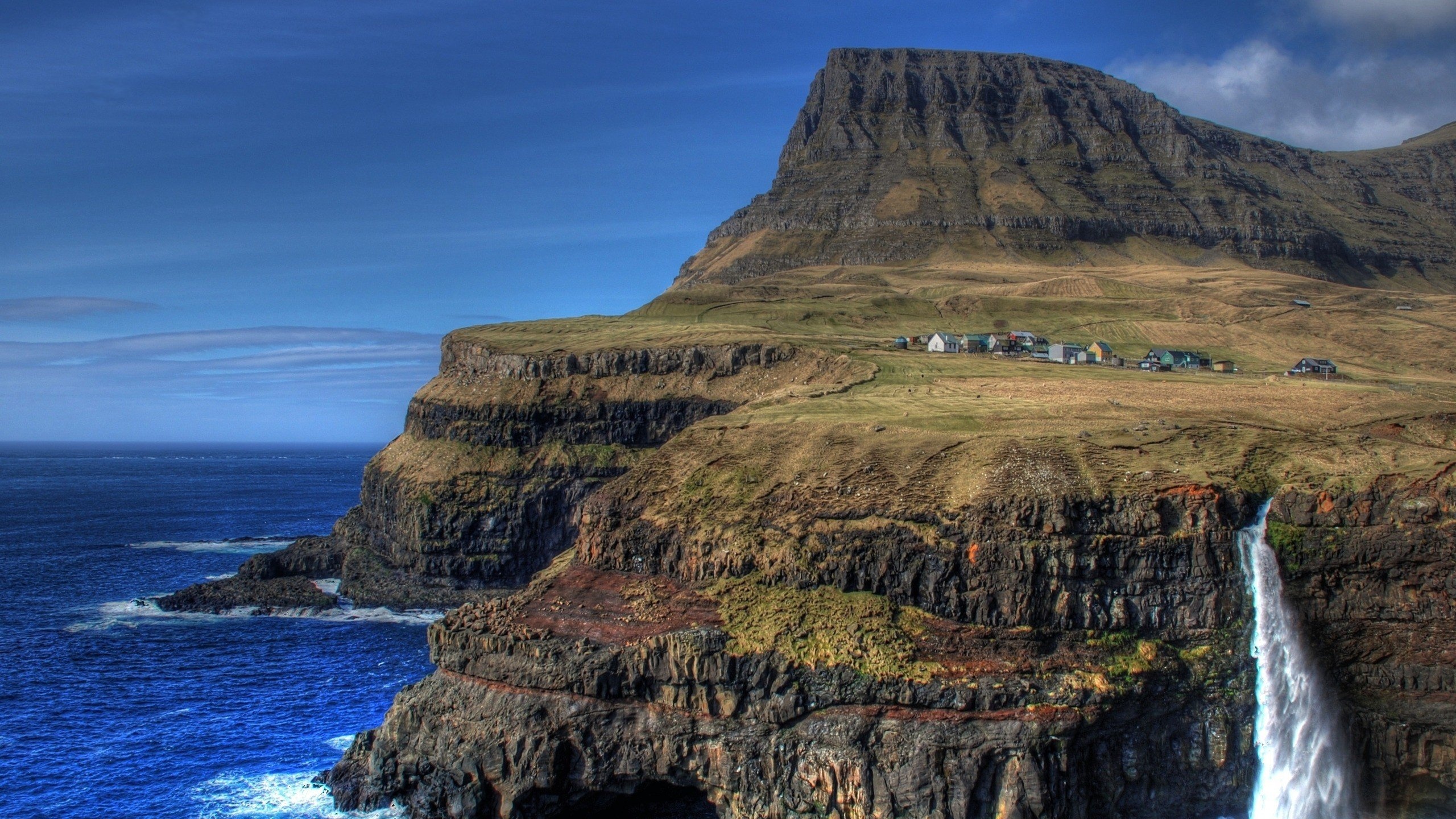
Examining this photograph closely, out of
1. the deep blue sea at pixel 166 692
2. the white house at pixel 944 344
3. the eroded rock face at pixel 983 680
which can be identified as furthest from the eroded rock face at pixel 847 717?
the white house at pixel 944 344

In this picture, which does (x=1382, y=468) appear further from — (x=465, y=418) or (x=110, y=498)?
(x=110, y=498)

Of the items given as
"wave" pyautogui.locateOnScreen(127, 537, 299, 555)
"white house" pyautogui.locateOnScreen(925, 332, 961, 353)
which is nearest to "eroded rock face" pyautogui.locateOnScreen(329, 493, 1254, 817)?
"white house" pyautogui.locateOnScreen(925, 332, 961, 353)

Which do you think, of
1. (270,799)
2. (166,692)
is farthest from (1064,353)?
(166,692)

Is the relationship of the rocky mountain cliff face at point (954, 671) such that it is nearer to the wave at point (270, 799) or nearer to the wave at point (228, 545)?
the wave at point (270, 799)

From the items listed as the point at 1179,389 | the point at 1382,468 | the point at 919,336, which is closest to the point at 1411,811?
the point at 1382,468

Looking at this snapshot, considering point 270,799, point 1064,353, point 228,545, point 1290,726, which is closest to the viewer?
point 1290,726

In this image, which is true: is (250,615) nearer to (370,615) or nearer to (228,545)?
(370,615)

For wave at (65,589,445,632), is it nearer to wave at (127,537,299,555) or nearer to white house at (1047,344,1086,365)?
wave at (127,537,299,555)
